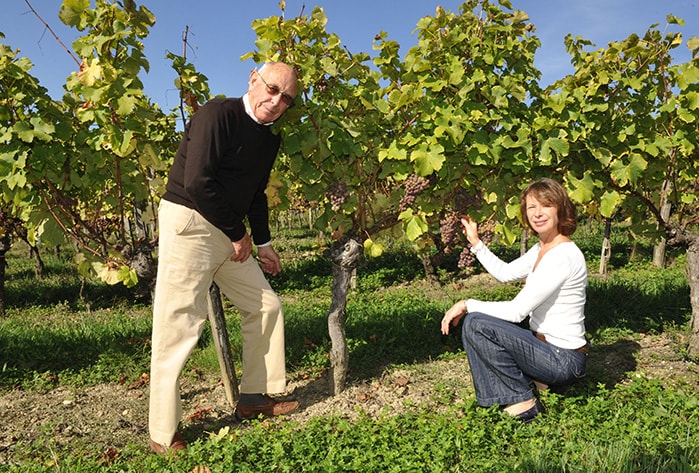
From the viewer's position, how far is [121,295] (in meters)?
9.31

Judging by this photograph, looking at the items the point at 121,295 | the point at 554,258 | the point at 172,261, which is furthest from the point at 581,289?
the point at 121,295

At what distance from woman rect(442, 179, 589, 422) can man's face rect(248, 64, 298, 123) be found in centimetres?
172

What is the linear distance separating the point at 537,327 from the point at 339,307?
1.51 meters

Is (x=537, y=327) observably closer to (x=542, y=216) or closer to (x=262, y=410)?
(x=542, y=216)

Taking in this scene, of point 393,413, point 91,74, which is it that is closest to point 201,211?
point 91,74

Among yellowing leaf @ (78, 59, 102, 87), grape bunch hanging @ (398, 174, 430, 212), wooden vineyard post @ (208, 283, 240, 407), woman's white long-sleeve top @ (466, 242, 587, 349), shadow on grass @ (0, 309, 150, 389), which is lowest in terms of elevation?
shadow on grass @ (0, 309, 150, 389)

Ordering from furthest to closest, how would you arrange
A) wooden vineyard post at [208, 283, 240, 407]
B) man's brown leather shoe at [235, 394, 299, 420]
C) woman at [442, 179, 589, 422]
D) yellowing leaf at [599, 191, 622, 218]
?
yellowing leaf at [599, 191, 622, 218], wooden vineyard post at [208, 283, 240, 407], man's brown leather shoe at [235, 394, 299, 420], woman at [442, 179, 589, 422]

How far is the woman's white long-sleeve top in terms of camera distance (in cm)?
316

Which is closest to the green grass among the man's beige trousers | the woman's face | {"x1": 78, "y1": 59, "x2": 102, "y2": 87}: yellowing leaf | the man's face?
the man's beige trousers

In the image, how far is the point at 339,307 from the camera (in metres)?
4.03

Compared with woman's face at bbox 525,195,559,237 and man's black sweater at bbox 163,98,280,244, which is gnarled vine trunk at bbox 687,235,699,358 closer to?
woman's face at bbox 525,195,559,237

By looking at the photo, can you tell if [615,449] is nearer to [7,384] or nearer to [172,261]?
[172,261]

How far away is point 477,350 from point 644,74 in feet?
9.12

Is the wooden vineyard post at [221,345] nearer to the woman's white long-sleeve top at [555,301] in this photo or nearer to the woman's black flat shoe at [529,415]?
the woman's white long-sleeve top at [555,301]
